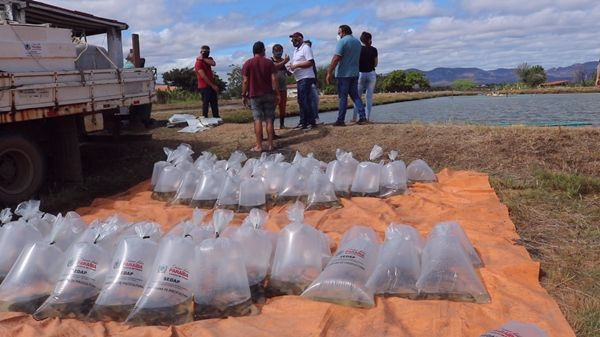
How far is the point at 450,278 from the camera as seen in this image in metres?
2.63

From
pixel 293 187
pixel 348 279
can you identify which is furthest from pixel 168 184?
pixel 348 279

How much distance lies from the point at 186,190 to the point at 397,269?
8.58ft

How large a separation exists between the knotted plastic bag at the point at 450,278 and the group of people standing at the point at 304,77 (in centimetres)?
425

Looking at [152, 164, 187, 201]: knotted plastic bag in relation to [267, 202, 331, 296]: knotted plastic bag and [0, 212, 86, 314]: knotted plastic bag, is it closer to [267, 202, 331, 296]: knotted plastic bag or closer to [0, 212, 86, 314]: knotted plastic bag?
[0, 212, 86, 314]: knotted plastic bag

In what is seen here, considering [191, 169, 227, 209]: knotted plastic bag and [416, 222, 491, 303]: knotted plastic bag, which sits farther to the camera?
[191, 169, 227, 209]: knotted plastic bag

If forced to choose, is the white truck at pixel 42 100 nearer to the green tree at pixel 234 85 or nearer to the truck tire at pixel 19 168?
the truck tire at pixel 19 168

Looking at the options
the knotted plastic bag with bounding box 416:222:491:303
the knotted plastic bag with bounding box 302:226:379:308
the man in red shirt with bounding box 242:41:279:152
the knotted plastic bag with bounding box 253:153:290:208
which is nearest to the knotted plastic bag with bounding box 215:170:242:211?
the knotted plastic bag with bounding box 253:153:290:208

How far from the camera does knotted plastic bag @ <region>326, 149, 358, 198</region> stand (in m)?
4.79

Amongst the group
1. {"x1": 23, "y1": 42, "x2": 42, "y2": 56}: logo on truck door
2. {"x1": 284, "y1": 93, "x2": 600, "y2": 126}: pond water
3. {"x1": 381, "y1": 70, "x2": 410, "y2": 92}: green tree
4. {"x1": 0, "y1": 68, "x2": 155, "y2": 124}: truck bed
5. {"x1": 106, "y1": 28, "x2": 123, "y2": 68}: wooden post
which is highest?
{"x1": 381, "y1": 70, "x2": 410, "y2": 92}: green tree

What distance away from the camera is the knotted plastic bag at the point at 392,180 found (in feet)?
15.7

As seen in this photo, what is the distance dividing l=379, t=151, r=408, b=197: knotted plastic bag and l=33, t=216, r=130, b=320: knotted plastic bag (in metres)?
2.73

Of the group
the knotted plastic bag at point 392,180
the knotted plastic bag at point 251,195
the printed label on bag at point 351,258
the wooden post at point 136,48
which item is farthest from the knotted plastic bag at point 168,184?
the wooden post at point 136,48

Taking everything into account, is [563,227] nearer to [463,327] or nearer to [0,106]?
[463,327]

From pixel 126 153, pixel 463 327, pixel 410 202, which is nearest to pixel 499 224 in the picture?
pixel 410 202
